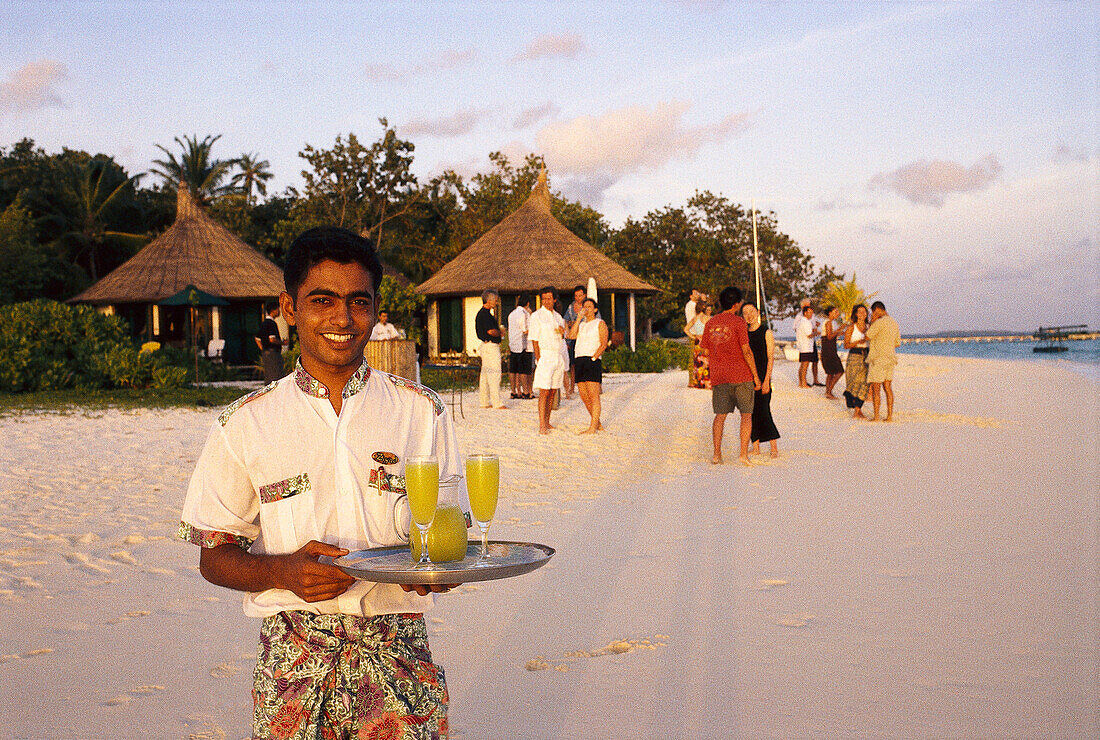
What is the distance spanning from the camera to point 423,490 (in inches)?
69.2

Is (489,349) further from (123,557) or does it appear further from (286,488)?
(286,488)

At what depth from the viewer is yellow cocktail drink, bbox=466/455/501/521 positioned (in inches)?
79.0

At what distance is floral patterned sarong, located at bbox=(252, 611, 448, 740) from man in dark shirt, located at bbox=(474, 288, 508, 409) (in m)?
11.6

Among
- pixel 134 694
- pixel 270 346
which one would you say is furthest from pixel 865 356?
pixel 134 694

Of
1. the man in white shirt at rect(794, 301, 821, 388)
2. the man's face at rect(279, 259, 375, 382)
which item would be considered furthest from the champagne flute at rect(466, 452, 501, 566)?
the man in white shirt at rect(794, 301, 821, 388)

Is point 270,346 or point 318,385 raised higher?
point 270,346

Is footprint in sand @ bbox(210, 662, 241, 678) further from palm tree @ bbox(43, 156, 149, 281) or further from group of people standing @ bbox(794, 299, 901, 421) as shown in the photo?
palm tree @ bbox(43, 156, 149, 281)

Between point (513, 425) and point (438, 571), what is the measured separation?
10.6 meters

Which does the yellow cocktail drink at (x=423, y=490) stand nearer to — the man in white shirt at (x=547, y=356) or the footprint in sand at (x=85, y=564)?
the footprint in sand at (x=85, y=564)

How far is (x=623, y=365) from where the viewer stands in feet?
78.4

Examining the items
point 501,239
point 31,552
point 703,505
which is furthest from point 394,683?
point 501,239

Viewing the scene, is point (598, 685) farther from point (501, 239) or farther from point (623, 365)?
point (501, 239)

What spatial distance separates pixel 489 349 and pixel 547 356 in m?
2.95

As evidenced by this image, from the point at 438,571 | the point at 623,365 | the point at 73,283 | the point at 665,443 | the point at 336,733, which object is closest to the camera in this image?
the point at 438,571
